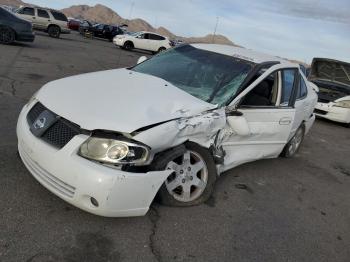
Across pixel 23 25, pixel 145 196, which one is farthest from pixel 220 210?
pixel 23 25

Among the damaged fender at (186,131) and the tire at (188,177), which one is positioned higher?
the damaged fender at (186,131)

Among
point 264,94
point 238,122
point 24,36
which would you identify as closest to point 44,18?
point 24,36

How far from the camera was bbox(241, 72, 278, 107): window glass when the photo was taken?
4.98 m

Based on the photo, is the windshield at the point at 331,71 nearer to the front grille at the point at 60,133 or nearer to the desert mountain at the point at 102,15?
the front grille at the point at 60,133

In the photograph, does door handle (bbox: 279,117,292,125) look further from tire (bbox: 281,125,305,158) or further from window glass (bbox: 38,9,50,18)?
window glass (bbox: 38,9,50,18)

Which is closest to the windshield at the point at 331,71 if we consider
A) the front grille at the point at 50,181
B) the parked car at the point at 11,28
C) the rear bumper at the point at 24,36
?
the rear bumper at the point at 24,36

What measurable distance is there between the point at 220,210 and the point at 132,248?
4.19ft

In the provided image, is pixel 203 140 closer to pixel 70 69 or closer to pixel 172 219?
pixel 172 219

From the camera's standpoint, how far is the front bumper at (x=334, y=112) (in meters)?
12.0

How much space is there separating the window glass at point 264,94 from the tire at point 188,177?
99 centimetres

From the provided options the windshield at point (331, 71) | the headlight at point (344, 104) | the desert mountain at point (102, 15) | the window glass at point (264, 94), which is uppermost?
the window glass at point (264, 94)

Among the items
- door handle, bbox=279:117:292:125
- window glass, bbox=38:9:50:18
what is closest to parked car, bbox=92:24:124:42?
window glass, bbox=38:9:50:18

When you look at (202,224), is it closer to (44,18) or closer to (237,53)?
(237,53)

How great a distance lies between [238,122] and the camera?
15.3 feet
